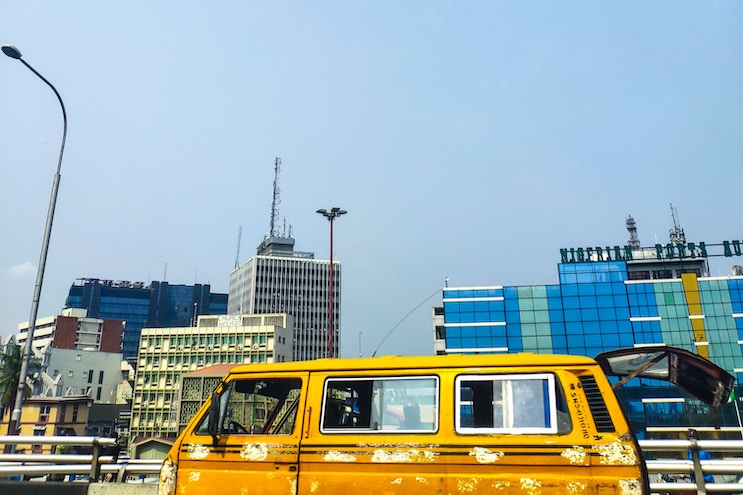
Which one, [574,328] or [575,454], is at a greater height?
[574,328]

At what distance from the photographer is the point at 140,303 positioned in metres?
178

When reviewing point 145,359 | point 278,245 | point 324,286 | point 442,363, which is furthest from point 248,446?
point 278,245

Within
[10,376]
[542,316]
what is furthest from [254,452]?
[542,316]

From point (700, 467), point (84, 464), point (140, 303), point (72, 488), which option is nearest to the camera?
point (700, 467)

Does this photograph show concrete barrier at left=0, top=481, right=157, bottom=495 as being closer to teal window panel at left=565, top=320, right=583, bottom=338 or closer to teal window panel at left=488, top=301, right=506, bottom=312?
teal window panel at left=488, top=301, right=506, bottom=312

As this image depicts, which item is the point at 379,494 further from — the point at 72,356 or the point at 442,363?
the point at 72,356

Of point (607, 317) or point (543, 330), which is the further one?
point (543, 330)

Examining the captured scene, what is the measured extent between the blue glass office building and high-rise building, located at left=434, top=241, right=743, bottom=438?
132mm

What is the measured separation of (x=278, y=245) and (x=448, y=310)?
85688 millimetres

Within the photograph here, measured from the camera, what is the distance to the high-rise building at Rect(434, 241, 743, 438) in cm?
7738

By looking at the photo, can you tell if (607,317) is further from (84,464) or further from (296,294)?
(296,294)

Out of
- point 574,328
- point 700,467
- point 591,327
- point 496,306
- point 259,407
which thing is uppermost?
point 496,306

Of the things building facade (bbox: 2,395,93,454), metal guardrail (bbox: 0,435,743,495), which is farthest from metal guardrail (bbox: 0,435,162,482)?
building facade (bbox: 2,395,93,454)

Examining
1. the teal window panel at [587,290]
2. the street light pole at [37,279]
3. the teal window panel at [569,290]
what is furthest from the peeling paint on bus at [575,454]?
the teal window panel at [587,290]
